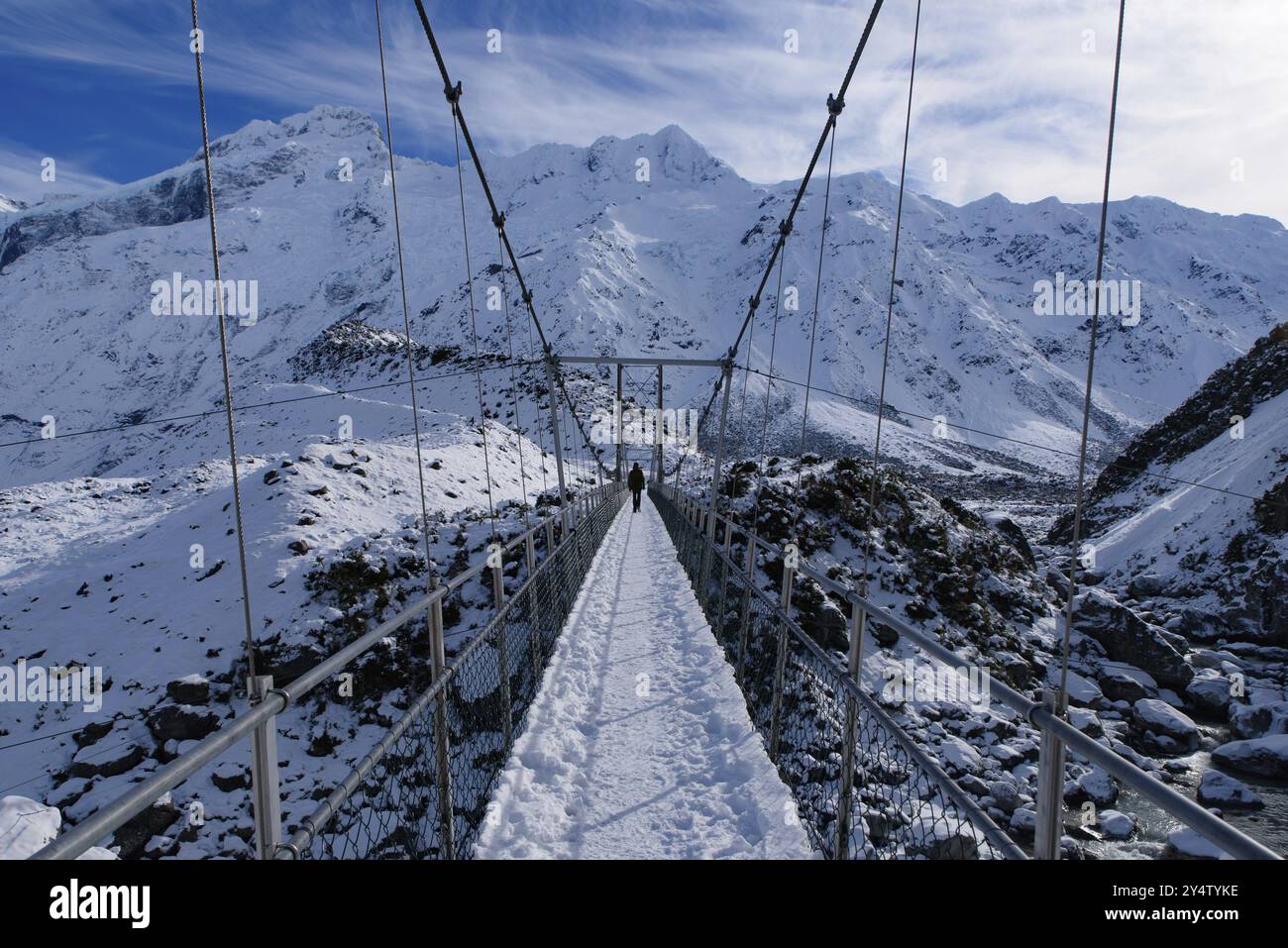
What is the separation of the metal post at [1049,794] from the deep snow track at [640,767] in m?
1.73

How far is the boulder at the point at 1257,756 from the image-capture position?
11367mm

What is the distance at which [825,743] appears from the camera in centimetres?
534


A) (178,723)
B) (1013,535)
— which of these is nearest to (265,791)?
(178,723)

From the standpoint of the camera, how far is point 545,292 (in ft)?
493

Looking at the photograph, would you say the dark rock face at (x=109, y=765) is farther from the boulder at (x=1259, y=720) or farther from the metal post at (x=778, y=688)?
the boulder at (x=1259, y=720)

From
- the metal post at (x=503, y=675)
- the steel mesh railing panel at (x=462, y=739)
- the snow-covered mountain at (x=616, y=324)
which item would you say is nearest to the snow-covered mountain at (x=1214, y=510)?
the steel mesh railing panel at (x=462, y=739)

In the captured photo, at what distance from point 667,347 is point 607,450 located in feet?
301

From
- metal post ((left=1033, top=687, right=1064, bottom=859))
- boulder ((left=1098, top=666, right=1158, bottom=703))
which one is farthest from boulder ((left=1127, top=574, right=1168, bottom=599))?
metal post ((left=1033, top=687, right=1064, bottom=859))

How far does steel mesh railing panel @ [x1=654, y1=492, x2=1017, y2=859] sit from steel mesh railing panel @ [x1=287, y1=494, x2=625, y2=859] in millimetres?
1770

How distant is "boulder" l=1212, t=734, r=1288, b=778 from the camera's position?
11.4 meters

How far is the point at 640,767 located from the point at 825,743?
189 cm

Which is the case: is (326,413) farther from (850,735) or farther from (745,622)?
(850,735)

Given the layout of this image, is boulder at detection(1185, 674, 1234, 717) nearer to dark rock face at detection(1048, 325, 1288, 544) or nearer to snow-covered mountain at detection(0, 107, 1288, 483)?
dark rock face at detection(1048, 325, 1288, 544)
